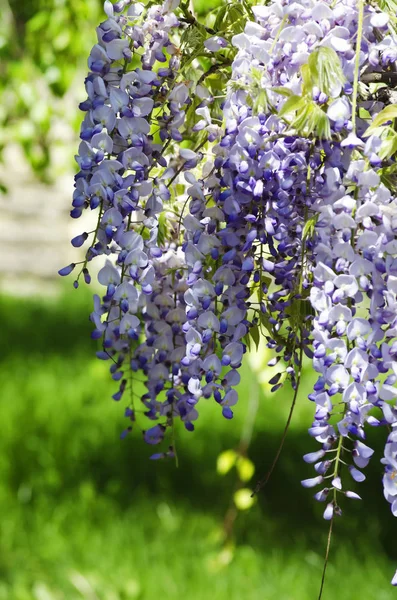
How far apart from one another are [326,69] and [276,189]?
0.39 ft

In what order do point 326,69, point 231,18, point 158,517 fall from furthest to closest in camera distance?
point 158,517 < point 231,18 < point 326,69

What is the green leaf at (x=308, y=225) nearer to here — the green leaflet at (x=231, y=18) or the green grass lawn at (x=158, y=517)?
the green leaflet at (x=231, y=18)

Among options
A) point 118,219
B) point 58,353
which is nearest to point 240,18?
point 118,219

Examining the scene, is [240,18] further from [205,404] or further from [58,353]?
[58,353]

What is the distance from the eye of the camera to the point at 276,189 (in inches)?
29.5

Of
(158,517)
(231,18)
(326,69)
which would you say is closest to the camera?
(326,69)

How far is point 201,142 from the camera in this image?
867 mm

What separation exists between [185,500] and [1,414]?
952 mm

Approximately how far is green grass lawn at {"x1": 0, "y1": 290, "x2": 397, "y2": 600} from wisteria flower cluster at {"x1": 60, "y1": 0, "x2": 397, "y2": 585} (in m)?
1.82

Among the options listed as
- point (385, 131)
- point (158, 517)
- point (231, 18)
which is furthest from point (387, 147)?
point (158, 517)

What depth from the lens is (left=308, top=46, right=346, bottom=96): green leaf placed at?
0.68m

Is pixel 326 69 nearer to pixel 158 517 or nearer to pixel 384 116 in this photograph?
pixel 384 116

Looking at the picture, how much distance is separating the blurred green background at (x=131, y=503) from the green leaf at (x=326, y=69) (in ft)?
4.58

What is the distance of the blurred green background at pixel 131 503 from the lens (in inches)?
102
